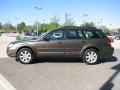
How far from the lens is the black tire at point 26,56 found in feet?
35.8

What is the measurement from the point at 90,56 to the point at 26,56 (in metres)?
2.83

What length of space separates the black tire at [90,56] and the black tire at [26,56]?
7.69 ft

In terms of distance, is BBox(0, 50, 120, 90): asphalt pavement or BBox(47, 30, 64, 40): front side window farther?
BBox(47, 30, 64, 40): front side window

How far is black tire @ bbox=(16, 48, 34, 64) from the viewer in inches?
430

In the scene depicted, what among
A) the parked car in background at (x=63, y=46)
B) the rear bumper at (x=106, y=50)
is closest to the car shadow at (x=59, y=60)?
the parked car in background at (x=63, y=46)

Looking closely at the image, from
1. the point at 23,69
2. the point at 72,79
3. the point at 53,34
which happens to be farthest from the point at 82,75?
the point at 53,34

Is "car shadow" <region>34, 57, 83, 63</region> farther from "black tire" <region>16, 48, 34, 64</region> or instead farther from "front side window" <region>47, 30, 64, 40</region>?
"front side window" <region>47, 30, 64, 40</region>

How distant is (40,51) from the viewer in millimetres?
10883

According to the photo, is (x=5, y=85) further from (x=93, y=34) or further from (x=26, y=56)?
(x=93, y=34)

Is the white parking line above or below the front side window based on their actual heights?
below

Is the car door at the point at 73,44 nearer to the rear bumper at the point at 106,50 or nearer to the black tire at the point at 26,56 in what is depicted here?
the rear bumper at the point at 106,50

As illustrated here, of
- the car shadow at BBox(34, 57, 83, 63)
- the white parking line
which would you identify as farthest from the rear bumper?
the white parking line

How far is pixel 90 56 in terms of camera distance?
36.3 ft

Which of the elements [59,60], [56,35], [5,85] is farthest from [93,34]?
[5,85]
